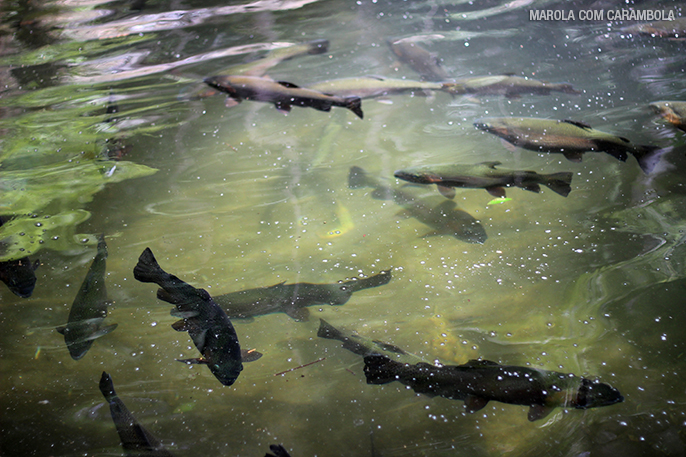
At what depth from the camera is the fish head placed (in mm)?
1834

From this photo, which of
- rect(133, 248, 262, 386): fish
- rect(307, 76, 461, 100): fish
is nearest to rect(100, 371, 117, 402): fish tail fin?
rect(133, 248, 262, 386): fish

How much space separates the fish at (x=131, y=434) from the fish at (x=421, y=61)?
5.43 meters

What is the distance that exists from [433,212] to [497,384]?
1856 millimetres

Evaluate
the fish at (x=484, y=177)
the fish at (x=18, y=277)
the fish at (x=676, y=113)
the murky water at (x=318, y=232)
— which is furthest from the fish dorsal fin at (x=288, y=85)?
the fish at (x=676, y=113)

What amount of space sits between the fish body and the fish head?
66.6 inches

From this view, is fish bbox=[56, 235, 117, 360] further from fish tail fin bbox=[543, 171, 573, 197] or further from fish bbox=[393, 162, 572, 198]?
fish tail fin bbox=[543, 171, 573, 197]

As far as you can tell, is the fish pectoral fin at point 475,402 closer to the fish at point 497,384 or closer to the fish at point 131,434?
the fish at point 497,384

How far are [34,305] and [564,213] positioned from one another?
4.37 m

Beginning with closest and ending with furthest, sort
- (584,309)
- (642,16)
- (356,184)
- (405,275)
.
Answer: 1. (584,309)
2. (405,275)
3. (356,184)
4. (642,16)

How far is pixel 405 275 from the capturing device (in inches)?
112

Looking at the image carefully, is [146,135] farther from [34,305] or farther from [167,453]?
[167,453]

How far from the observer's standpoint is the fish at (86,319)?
8.05 ft

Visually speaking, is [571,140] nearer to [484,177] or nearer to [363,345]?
[484,177]

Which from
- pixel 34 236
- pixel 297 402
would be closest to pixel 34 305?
pixel 34 236
